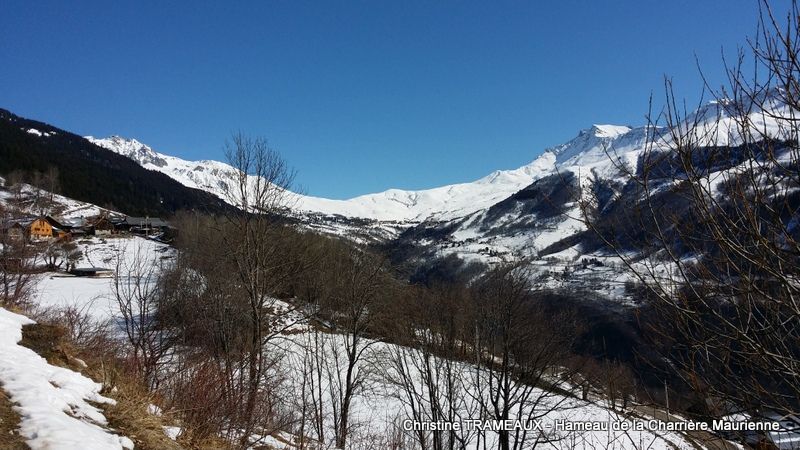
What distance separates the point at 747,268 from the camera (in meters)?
3.78

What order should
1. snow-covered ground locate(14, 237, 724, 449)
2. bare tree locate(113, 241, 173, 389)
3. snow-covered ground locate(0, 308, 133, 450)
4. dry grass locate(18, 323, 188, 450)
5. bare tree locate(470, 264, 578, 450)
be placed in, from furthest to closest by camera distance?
bare tree locate(470, 264, 578, 450) < bare tree locate(113, 241, 173, 389) < snow-covered ground locate(14, 237, 724, 449) < dry grass locate(18, 323, 188, 450) < snow-covered ground locate(0, 308, 133, 450)

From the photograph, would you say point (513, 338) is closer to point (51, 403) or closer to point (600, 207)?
point (600, 207)

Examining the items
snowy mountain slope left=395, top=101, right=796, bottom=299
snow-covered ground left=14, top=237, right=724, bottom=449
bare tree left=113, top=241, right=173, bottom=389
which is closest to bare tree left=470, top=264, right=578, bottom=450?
snow-covered ground left=14, top=237, right=724, bottom=449

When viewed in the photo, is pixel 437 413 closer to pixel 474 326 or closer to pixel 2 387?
pixel 474 326

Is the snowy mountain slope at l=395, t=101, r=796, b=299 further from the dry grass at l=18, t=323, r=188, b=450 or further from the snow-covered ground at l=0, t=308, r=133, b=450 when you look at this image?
the dry grass at l=18, t=323, r=188, b=450

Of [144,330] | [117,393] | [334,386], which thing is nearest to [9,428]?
[117,393]

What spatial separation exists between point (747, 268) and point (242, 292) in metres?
15.0

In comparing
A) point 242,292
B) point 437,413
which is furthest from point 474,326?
point 242,292

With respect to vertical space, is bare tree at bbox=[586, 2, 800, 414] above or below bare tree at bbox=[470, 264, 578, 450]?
above

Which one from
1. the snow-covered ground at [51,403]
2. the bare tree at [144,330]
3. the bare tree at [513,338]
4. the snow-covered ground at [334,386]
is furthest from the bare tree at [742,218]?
the bare tree at [513,338]

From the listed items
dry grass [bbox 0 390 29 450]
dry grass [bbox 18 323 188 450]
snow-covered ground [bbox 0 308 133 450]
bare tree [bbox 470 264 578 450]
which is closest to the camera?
dry grass [bbox 0 390 29 450]

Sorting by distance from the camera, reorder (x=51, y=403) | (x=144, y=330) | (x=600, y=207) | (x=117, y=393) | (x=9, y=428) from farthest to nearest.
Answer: (x=144, y=330), (x=600, y=207), (x=117, y=393), (x=51, y=403), (x=9, y=428)

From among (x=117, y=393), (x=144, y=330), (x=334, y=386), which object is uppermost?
(x=117, y=393)

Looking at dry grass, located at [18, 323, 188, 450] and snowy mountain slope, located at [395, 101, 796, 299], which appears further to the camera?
dry grass, located at [18, 323, 188, 450]
